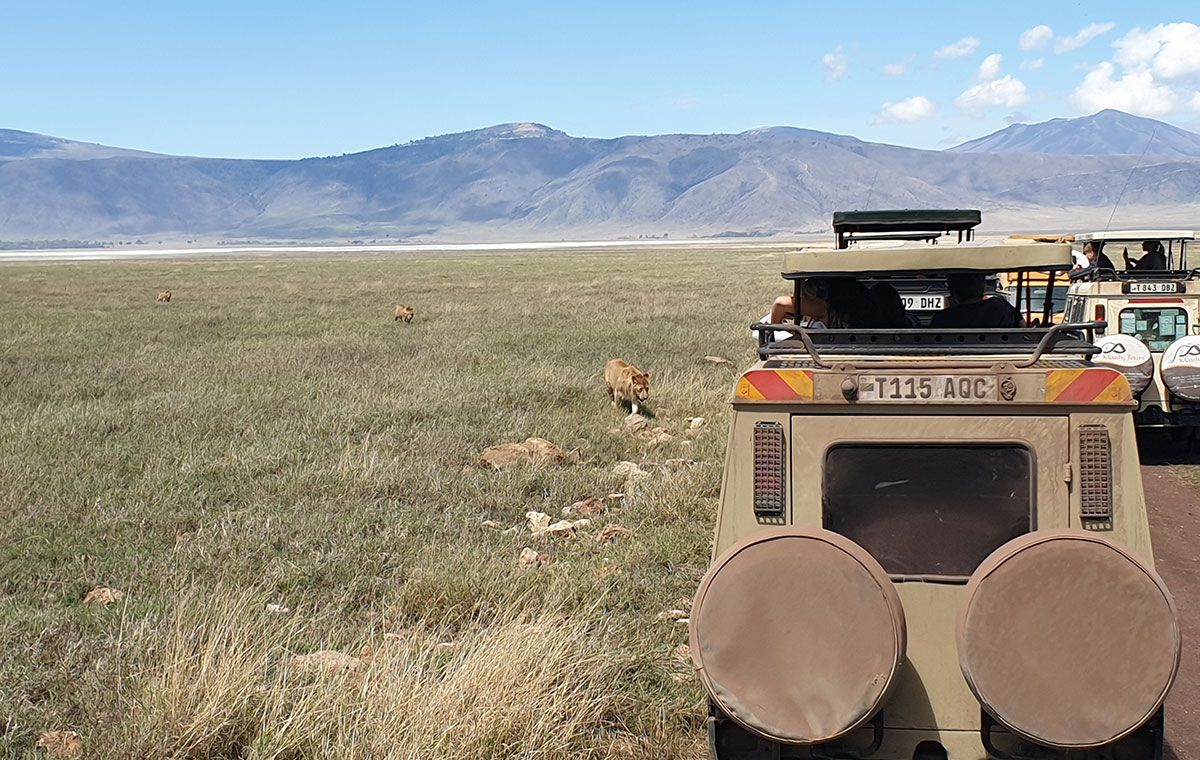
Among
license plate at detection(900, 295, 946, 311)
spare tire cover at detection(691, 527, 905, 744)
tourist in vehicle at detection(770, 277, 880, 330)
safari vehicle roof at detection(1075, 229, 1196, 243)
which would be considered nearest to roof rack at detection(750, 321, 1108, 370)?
tourist in vehicle at detection(770, 277, 880, 330)

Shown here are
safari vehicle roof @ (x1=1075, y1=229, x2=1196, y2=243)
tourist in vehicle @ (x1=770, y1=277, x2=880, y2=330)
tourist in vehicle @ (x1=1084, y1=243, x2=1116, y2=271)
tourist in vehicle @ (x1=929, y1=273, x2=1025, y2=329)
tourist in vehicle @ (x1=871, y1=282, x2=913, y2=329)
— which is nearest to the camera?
tourist in vehicle @ (x1=770, y1=277, x2=880, y2=330)

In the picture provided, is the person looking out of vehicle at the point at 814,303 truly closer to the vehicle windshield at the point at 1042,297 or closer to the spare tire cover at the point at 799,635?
the spare tire cover at the point at 799,635

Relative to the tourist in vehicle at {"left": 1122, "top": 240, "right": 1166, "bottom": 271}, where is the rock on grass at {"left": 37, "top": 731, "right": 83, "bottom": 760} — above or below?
below

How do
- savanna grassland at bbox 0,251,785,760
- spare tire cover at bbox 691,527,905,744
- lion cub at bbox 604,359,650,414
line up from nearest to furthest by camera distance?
1. spare tire cover at bbox 691,527,905,744
2. savanna grassland at bbox 0,251,785,760
3. lion cub at bbox 604,359,650,414

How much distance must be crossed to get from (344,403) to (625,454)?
3.72 metres

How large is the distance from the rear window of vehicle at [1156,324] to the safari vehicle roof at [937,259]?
7068 mm

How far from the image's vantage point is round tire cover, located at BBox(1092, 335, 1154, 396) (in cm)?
934

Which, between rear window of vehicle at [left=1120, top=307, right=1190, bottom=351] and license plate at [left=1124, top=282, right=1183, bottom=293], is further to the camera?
license plate at [left=1124, top=282, right=1183, bottom=293]

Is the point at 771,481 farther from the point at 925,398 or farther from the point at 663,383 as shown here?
the point at 663,383

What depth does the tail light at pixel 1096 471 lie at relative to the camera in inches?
136

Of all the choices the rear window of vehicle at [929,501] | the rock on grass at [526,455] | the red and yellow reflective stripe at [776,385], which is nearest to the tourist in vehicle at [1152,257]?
the rock on grass at [526,455]

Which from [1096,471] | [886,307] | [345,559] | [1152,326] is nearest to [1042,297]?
[1152,326]

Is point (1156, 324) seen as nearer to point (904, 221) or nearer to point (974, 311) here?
point (904, 221)

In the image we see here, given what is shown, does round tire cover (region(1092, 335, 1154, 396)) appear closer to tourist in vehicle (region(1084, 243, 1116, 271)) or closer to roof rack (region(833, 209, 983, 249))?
roof rack (region(833, 209, 983, 249))
